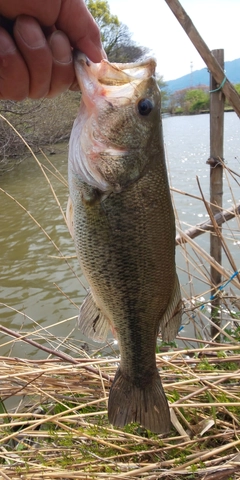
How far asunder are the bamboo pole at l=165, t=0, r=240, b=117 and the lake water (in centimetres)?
84

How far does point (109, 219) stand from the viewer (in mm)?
1380

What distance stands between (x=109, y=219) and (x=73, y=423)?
176 cm

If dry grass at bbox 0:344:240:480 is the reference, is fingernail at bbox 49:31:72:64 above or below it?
above

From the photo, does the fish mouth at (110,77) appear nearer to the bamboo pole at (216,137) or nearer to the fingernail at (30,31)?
the fingernail at (30,31)

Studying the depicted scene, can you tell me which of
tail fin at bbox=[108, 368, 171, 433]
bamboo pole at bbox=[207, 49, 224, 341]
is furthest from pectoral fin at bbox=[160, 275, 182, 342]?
bamboo pole at bbox=[207, 49, 224, 341]

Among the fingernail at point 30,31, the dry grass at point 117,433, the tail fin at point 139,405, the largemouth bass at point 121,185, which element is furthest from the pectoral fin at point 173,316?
the fingernail at point 30,31

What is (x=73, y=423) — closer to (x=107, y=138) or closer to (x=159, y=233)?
(x=159, y=233)

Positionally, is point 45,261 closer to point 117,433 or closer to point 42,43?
point 117,433

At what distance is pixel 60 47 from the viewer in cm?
134

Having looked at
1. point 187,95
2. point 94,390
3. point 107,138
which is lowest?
point 94,390

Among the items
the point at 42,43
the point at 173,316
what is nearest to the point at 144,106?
the point at 42,43

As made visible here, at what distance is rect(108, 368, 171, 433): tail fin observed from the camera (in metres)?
1.56

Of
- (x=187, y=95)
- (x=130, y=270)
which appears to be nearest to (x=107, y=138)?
(x=130, y=270)

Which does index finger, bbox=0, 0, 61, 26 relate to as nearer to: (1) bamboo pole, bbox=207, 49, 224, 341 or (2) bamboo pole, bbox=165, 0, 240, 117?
(2) bamboo pole, bbox=165, 0, 240, 117
